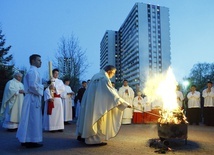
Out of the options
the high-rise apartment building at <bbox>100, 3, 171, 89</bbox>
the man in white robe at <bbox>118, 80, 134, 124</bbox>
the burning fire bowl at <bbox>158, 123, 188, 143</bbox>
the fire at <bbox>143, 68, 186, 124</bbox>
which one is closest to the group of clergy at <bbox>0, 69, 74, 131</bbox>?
the fire at <bbox>143, 68, 186, 124</bbox>

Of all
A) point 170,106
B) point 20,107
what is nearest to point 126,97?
point 20,107

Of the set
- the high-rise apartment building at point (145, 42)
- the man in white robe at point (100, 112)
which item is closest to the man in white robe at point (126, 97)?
the man in white robe at point (100, 112)

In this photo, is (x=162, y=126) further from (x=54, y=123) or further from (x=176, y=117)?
(x=54, y=123)

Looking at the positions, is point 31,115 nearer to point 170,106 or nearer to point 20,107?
point 170,106

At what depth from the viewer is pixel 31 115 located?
642 centimetres

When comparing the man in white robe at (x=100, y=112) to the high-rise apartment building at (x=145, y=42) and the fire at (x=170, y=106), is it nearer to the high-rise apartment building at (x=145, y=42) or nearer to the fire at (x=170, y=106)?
the fire at (x=170, y=106)

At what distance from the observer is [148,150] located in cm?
609

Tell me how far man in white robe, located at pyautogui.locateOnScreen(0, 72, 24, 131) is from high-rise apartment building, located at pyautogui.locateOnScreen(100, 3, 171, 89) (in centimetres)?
9078

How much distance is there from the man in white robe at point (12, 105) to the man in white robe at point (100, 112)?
13.7ft

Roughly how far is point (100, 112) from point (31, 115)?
5.73 ft

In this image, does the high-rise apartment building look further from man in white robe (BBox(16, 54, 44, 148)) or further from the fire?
man in white robe (BBox(16, 54, 44, 148))

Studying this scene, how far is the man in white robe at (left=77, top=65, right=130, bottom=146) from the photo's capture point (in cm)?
655

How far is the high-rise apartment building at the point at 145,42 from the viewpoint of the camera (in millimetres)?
104375

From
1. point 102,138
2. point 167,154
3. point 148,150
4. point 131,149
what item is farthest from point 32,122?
point 167,154
